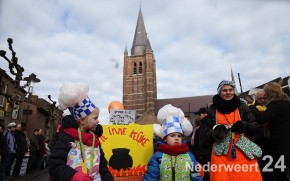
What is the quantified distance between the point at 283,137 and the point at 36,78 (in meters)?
12.6

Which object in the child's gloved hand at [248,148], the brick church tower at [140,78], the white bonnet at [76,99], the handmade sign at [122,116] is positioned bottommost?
the child's gloved hand at [248,148]

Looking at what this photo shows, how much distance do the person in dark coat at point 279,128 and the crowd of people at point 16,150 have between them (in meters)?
8.06

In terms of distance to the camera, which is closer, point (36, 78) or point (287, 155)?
point (287, 155)

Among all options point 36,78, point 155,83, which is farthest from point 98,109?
point 155,83

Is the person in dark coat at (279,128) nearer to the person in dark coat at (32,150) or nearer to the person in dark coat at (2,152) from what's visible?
the person in dark coat at (2,152)

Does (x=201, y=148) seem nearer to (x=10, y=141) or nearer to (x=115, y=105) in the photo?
(x=115, y=105)

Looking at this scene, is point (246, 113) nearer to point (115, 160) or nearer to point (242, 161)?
point (242, 161)

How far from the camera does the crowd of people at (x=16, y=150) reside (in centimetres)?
855

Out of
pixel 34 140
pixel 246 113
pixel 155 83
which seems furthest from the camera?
pixel 155 83

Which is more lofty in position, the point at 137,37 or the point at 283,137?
the point at 137,37

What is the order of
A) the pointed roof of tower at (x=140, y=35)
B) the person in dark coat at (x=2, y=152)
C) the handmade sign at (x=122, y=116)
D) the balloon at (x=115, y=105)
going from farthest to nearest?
the pointed roof of tower at (x=140, y=35), the balloon at (x=115, y=105), the person in dark coat at (x=2, y=152), the handmade sign at (x=122, y=116)

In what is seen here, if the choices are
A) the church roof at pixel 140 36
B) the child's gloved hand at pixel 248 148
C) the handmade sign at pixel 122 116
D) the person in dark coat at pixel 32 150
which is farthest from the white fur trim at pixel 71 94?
the church roof at pixel 140 36

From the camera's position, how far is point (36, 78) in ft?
44.1

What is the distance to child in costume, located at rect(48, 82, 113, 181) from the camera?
2.37 metres
